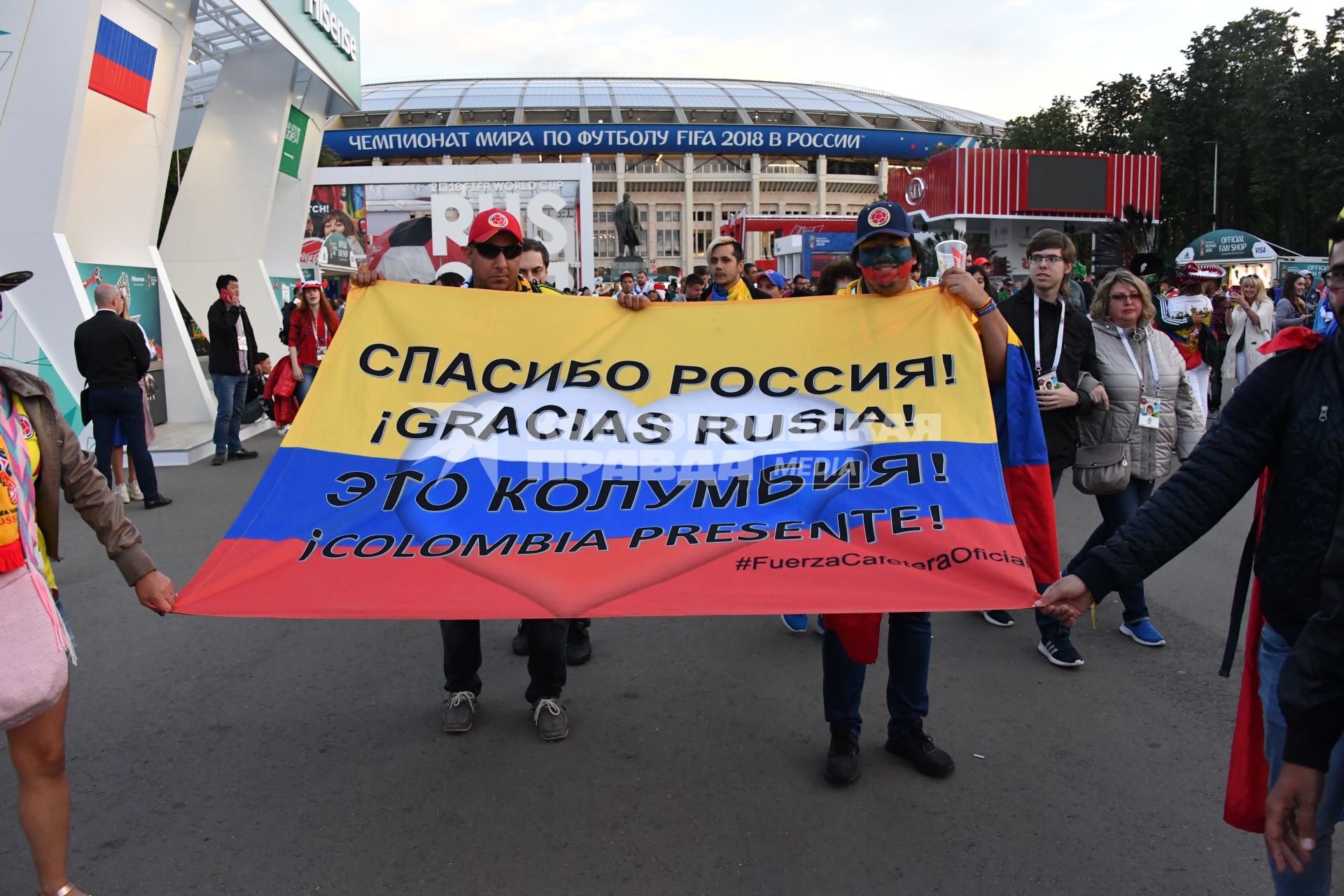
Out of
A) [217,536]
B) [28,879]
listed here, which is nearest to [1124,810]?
[28,879]

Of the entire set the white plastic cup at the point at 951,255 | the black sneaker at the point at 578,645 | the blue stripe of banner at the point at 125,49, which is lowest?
the black sneaker at the point at 578,645

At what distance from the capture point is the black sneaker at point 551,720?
3625 mm

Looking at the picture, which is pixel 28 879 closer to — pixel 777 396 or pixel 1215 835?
pixel 777 396

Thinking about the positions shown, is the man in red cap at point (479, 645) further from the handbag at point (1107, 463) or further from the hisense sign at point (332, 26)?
the hisense sign at point (332, 26)

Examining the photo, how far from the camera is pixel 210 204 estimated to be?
16000 mm

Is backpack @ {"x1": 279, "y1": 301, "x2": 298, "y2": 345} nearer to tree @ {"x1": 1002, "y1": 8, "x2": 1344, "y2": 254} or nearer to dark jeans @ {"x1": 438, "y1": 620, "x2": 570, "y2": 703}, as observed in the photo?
dark jeans @ {"x1": 438, "y1": 620, "x2": 570, "y2": 703}

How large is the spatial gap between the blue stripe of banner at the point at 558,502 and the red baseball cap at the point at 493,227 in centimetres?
109

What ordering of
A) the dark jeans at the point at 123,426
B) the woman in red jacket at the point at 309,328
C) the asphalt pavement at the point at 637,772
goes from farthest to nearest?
1. the woman in red jacket at the point at 309,328
2. the dark jeans at the point at 123,426
3. the asphalt pavement at the point at 637,772

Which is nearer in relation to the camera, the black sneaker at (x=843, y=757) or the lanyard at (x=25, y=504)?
the lanyard at (x=25, y=504)

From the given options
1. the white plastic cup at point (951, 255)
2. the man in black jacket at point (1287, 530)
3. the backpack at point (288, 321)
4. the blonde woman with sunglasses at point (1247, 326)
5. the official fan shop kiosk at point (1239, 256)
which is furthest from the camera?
the official fan shop kiosk at point (1239, 256)

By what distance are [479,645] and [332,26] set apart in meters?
16.0

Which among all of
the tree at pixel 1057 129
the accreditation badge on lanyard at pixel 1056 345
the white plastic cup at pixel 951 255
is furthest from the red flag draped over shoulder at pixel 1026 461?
the tree at pixel 1057 129

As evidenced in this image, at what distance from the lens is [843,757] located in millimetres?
3295

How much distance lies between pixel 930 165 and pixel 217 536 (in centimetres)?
3498
